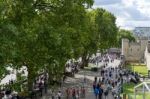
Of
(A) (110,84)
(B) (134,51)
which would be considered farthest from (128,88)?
(B) (134,51)

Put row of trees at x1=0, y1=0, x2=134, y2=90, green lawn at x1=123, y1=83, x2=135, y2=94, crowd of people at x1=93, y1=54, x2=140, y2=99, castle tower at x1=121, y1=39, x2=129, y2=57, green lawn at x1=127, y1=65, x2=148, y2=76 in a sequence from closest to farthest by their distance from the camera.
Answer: row of trees at x1=0, y1=0, x2=134, y2=90 < crowd of people at x1=93, y1=54, x2=140, y2=99 < green lawn at x1=123, y1=83, x2=135, y2=94 < green lawn at x1=127, y1=65, x2=148, y2=76 < castle tower at x1=121, y1=39, x2=129, y2=57

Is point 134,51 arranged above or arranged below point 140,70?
above

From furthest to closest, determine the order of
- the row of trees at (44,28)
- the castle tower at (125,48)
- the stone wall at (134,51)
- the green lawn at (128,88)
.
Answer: the castle tower at (125,48) < the stone wall at (134,51) < the green lawn at (128,88) < the row of trees at (44,28)

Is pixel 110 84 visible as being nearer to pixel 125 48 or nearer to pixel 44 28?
pixel 44 28

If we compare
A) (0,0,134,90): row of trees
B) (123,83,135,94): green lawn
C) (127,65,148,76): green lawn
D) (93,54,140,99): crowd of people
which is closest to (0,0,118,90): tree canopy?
(0,0,134,90): row of trees

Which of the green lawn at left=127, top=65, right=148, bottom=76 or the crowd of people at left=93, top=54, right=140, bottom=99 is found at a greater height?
the green lawn at left=127, top=65, right=148, bottom=76

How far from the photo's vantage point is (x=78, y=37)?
181 feet

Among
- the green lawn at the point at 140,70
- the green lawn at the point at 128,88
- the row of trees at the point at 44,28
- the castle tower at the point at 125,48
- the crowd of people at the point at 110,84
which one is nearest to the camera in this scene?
the row of trees at the point at 44,28

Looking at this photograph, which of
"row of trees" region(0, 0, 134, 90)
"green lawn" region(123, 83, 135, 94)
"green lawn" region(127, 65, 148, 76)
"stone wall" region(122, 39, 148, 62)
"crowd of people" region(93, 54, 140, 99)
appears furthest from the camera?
"stone wall" region(122, 39, 148, 62)

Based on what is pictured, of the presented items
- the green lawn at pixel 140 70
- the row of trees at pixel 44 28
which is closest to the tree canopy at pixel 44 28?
the row of trees at pixel 44 28

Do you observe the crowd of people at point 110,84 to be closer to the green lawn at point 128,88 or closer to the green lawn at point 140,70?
the green lawn at point 128,88

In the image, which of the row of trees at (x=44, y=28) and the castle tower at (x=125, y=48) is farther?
the castle tower at (x=125, y=48)

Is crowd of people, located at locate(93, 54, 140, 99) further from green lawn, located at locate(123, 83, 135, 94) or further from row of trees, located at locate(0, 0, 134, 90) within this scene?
row of trees, located at locate(0, 0, 134, 90)

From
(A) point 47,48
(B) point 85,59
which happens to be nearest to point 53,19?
(A) point 47,48
